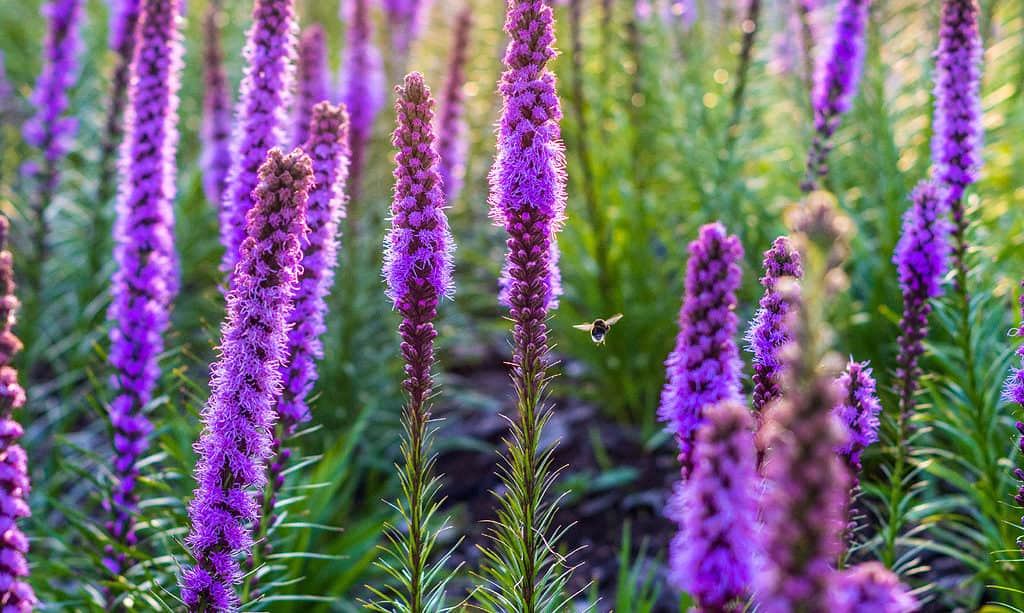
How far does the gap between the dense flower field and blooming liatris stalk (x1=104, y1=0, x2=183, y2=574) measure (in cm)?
1

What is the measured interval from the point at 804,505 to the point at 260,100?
2.32 m

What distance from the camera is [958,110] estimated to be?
123 inches

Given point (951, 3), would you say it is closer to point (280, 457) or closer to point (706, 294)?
point (706, 294)

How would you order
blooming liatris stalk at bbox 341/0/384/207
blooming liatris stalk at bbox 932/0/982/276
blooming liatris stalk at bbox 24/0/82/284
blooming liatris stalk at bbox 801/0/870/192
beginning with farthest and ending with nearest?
blooming liatris stalk at bbox 341/0/384/207 → blooming liatris stalk at bbox 24/0/82/284 → blooming liatris stalk at bbox 801/0/870/192 → blooming liatris stalk at bbox 932/0/982/276

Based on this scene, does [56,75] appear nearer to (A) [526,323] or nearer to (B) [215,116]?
(B) [215,116]

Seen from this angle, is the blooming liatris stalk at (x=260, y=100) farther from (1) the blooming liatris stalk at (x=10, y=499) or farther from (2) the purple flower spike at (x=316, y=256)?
(1) the blooming liatris stalk at (x=10, y=499)

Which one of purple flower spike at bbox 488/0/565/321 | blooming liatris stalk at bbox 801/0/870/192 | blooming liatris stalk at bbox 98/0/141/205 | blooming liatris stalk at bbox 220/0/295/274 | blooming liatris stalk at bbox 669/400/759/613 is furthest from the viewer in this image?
blooming liatris stalk at bbox 98/0/141/205

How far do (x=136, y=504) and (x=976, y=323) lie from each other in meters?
3.15

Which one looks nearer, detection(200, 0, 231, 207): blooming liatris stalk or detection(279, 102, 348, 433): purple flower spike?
detection(279, 102, 348, 433): purple flower spike

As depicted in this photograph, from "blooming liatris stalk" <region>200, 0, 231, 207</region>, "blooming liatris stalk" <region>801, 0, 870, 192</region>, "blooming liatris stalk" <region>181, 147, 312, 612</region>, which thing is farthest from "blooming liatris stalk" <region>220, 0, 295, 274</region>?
"blooming liatris stalk" <region>200, 0, 231, 207</region>

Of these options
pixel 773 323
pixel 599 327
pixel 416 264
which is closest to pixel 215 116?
pixel 599 327

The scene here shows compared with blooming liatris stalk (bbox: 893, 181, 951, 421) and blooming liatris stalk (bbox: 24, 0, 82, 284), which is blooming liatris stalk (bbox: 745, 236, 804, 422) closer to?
blooming liatris stalk (bbox: 893, 181, 951, 421)

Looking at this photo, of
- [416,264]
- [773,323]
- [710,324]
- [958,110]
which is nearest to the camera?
[710,324]

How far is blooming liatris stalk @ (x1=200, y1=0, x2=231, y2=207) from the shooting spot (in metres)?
5.57
